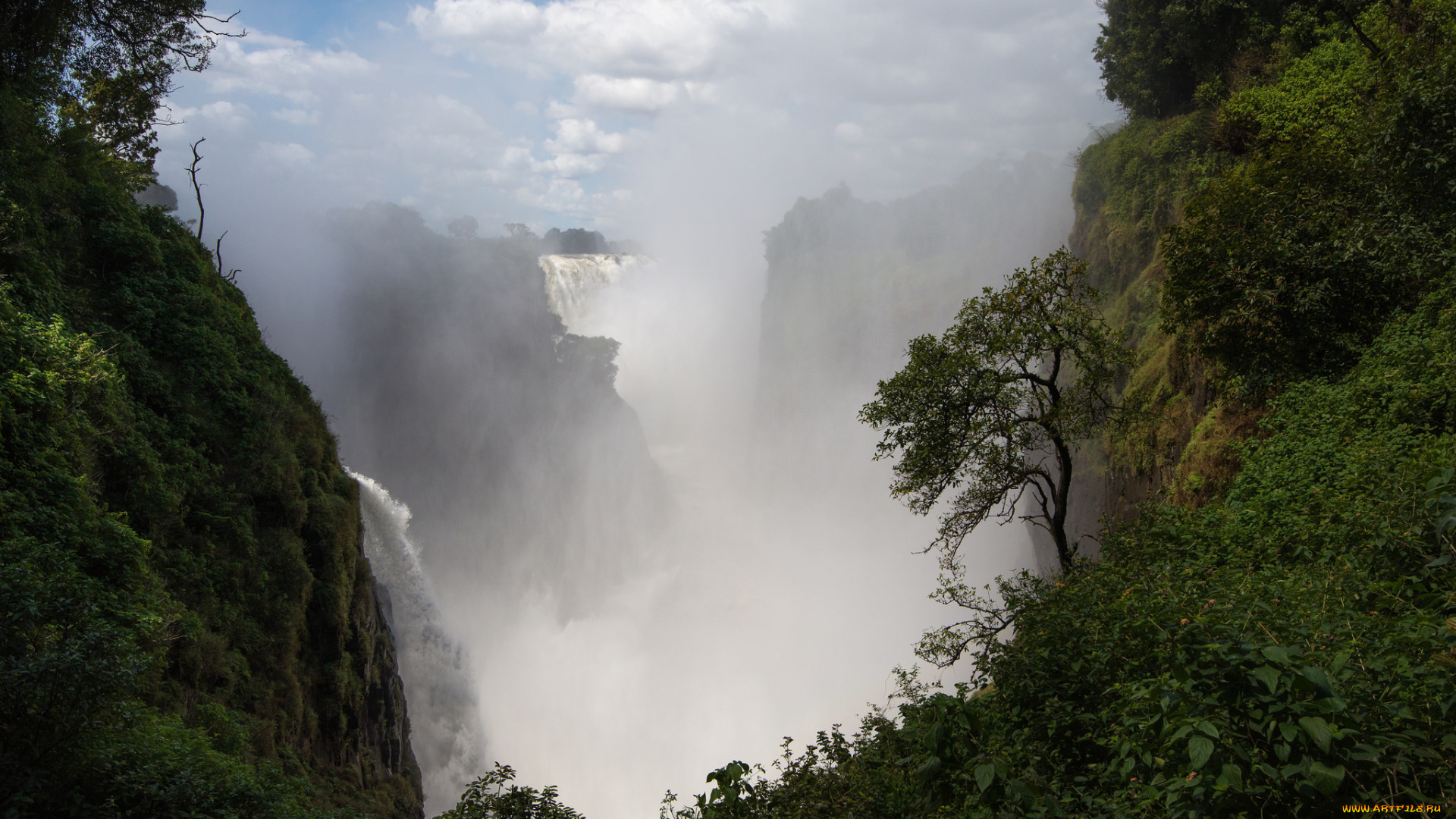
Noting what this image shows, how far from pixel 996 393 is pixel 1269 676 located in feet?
22.9

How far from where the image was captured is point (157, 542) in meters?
10.9

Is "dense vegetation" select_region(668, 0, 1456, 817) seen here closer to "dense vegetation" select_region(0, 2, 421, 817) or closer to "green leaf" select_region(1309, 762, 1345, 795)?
"green leaf" select_region(1309, 762, 1345, 795)

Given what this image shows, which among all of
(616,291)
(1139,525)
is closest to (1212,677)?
(1139,525)

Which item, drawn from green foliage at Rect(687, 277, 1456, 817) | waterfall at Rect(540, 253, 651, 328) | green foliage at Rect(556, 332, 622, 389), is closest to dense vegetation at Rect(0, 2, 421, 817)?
green foliage at Rect(687, 277, 1456, 817)

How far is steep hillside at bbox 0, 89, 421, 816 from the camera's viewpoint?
587cm

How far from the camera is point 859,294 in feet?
231

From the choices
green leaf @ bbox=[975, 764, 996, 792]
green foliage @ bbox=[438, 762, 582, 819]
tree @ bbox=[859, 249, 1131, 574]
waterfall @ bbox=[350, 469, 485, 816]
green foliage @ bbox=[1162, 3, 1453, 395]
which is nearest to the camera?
green leaf @ bbox=[975, 764, 996, 792]

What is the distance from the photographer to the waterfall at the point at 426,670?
2597 centimetres

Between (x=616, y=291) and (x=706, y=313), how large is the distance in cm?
1837

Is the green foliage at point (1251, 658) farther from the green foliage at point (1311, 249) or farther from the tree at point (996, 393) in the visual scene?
the tree at point (996, 393)

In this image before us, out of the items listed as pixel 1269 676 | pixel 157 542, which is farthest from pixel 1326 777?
pixel 157 542

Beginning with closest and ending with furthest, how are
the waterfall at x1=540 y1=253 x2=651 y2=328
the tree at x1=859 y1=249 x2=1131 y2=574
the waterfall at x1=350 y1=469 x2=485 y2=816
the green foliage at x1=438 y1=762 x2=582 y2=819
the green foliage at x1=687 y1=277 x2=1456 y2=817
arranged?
the green foliage at x1=687 y1=277 x2=1456 y2=817, the green foliage at x1=438 y1=762 x2=582 y2=819, the tree at x1=859 y1=249 x2=1131 y2=574, the waterfall at x1=350 y1=469 x2=485 y2=816, the waterfall at x1=540 y1=253 x2=651 y2=328

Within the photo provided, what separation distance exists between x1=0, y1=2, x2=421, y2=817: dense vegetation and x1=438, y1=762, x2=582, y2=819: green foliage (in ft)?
7.45

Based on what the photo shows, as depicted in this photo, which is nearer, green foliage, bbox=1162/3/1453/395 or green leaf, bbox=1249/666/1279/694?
green leaf, bbox=1249/666/1279/694
